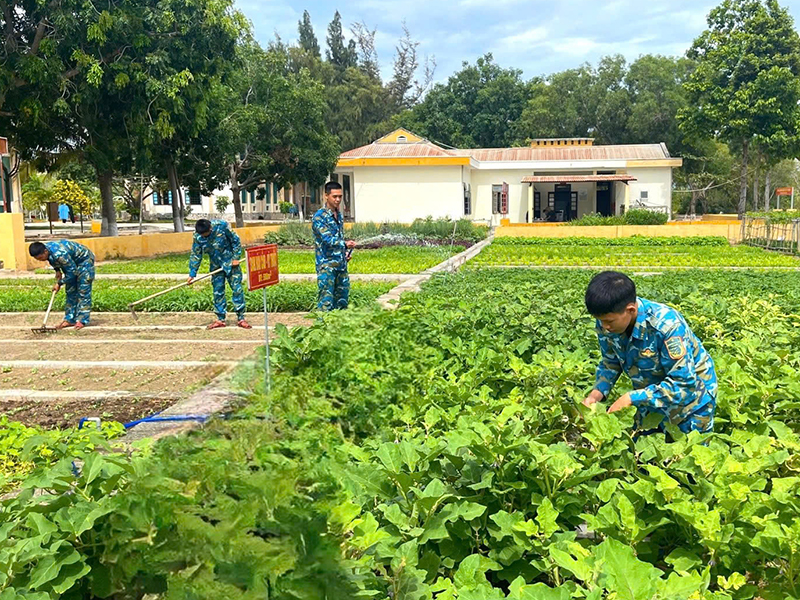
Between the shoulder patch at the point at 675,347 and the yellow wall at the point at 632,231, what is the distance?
90.0ft

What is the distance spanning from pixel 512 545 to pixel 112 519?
139cm

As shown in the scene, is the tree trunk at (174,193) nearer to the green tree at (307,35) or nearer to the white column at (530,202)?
the white column at (530,202)

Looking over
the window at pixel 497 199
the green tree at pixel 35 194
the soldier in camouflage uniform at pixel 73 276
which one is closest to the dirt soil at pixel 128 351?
the soldier in camouflage uniform at pixel 73 276

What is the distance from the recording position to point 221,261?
992 cm

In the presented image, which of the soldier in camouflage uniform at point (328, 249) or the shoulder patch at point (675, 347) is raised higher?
the soldier in camouflage uniform at point (328, 249)

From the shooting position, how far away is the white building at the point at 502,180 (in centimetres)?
3372

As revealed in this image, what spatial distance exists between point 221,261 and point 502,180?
30484mm

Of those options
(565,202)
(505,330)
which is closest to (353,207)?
(565,202)

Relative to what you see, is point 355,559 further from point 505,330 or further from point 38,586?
point 505,330

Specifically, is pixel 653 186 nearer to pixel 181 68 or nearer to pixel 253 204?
pixel 181 68

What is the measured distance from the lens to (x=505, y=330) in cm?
626

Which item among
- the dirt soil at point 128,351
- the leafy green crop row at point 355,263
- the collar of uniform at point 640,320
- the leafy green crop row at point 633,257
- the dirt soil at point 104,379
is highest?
the collar of uniform at point 640,320

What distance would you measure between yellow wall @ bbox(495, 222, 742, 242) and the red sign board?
25.3m

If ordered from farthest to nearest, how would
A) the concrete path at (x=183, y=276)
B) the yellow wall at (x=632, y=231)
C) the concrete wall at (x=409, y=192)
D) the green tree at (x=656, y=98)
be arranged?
1. the green tree at (x=656, y=98)
2. the concrete wall at (x=409, y=192)
3. the yellow wall at (x=632, y=231)
4. the concrete path at (x=183, y=276)
